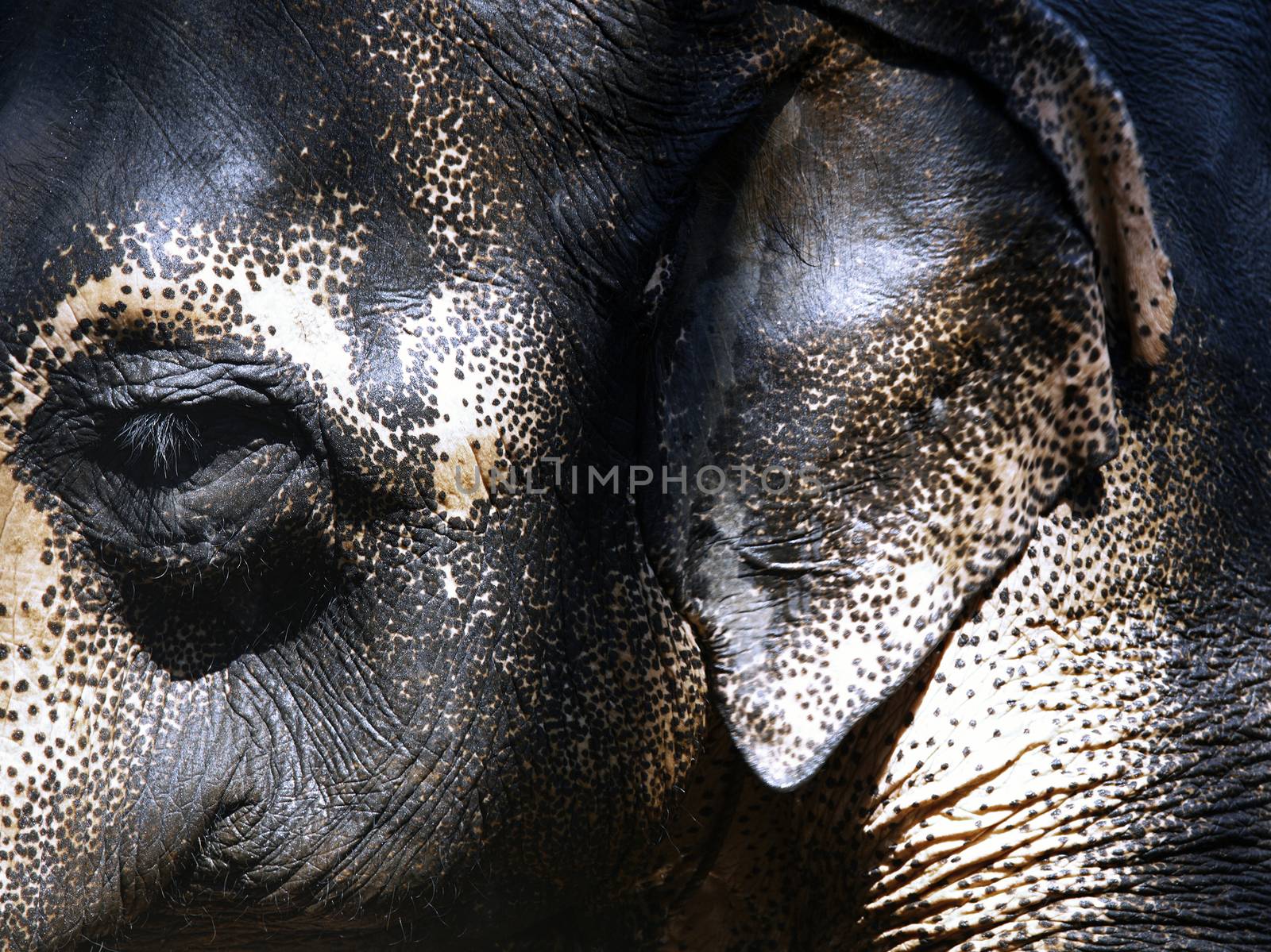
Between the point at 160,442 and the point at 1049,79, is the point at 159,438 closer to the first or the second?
the point at 160,442

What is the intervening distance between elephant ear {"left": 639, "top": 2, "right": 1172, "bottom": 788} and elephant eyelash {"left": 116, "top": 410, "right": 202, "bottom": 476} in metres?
0.55

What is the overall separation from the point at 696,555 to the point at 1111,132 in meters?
0.67

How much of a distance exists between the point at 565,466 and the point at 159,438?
46cm

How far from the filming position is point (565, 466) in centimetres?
161

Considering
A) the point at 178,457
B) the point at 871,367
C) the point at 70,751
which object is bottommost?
the point at 70,751

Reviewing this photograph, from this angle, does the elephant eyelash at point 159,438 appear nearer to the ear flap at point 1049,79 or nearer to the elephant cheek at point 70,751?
the elephant cheek at point 70,751

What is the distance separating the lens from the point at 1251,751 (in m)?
1.72

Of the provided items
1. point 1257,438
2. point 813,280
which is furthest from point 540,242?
point 1257,438

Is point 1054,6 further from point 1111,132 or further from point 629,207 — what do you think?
point 629,207

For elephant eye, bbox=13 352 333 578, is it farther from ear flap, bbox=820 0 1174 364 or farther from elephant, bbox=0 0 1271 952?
ear flap, bbox=820 0 1174 364

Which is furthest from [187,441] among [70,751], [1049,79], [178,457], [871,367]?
[1049,79]

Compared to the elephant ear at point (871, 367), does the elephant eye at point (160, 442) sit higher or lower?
higher

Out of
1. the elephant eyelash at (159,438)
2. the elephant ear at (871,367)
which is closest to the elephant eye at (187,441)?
the elephant eyelash at (159,438)

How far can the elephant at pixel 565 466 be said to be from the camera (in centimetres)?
147
